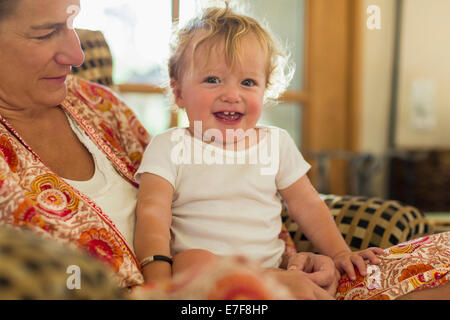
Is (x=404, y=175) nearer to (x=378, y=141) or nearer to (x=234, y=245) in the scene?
(x=378, y=141)

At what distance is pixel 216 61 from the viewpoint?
94cm

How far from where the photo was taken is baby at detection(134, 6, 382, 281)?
2.92ft

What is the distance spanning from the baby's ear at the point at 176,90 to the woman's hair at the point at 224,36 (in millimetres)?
11

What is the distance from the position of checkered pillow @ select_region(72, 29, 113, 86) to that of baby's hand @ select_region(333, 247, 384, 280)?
0.82 meters

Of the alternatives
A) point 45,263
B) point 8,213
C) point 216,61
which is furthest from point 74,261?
point 216,61

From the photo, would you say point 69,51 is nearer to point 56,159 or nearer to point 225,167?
point 56,159

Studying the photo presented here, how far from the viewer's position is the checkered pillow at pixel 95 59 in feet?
4.19

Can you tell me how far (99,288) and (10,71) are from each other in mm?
530

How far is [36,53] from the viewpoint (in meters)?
0.79

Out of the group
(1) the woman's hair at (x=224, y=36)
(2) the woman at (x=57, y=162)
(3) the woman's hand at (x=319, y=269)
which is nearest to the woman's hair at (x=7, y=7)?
(2) the woman at (x=57, y=162)

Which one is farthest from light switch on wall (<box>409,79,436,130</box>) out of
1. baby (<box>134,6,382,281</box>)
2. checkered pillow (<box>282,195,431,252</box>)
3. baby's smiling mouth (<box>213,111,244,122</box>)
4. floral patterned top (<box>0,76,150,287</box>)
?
floral patterned top (<box>0,76,150,287</box>)

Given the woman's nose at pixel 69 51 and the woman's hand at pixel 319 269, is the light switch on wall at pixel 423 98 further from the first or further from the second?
the woman's nose at pixel 69 51

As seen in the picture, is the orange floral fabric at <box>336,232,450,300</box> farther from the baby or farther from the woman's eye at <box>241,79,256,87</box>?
the woman's eye at <box>241,79,256,87</box>

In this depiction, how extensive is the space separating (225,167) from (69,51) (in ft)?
1.20
